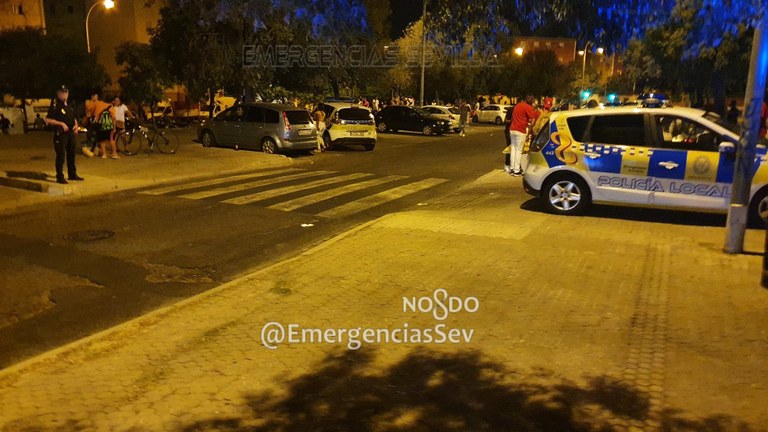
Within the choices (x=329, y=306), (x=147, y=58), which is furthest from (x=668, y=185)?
(x=147, y=58)

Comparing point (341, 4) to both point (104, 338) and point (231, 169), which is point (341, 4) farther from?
point (231, 169)

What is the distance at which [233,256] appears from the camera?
7707 mm

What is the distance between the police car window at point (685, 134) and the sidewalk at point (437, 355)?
232 centimetres

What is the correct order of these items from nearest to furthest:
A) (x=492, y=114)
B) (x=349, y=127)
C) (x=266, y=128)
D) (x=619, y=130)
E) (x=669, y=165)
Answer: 1. (x=669, y=165)
2. (x=619, y=130)
3. (x=266, y=128)
4. (x=349, y=127)
5. (x=492, y=114)

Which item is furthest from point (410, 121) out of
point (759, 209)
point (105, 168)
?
point (759, 209)

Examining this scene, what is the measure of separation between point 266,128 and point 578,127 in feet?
38.4

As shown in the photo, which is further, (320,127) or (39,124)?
(39,124)

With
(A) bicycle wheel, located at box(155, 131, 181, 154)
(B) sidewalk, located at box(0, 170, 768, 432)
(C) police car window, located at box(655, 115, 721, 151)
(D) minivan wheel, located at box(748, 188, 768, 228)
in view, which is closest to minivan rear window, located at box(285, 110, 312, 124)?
(A) bicycle wheel, located at box(155, 131, 181, 154)

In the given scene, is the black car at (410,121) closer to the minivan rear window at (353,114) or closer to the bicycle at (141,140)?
the minivan rear window at (353,114)

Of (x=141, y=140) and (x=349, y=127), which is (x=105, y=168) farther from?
(x=349, y=127)

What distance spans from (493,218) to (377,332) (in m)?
4.78

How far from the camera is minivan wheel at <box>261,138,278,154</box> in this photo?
62.9 ft

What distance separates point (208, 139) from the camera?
20906mm

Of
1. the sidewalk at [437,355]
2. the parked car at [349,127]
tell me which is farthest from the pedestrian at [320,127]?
the sidewalk at [437,355]
